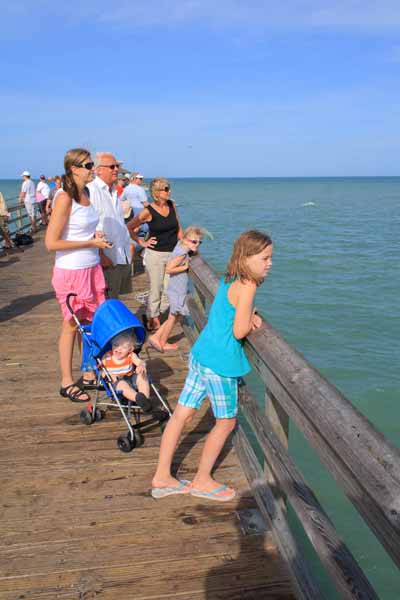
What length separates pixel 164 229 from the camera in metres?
5.56

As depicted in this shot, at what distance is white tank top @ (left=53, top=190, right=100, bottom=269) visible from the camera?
361cm

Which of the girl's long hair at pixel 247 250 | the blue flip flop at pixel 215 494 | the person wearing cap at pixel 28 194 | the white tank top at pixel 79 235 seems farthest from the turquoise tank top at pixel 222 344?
the person wearing cap at pixel 28 194

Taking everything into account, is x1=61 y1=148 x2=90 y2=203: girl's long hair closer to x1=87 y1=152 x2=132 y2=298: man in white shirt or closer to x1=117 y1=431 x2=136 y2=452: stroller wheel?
x1=87 y1=152 x2=132 y2=298: man in white shirt

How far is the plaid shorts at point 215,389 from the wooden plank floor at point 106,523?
542 mm

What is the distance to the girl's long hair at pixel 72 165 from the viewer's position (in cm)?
343

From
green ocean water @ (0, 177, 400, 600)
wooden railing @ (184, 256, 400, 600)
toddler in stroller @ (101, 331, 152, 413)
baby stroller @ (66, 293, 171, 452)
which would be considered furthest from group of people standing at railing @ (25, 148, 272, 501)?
→ green ocean water @ (0, 177, 400, 600)

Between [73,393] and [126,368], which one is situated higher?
[126,368]

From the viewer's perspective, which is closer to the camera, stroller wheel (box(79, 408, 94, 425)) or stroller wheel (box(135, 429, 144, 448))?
stroller wheel (box(135, 429, 144, 448))

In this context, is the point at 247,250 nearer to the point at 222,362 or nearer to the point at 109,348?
the point at 222,362

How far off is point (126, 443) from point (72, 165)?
1.85 m

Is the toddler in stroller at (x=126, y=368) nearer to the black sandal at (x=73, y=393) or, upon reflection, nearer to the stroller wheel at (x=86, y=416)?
the stroller wheel at (x=86, y=416)

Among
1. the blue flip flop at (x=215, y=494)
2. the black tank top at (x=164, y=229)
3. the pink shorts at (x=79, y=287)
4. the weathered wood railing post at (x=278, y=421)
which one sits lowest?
the blue flip flop at (x=215, y=494)

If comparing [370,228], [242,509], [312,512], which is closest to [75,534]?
[242,509]

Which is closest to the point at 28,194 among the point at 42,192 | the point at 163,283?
the point at 42,192
